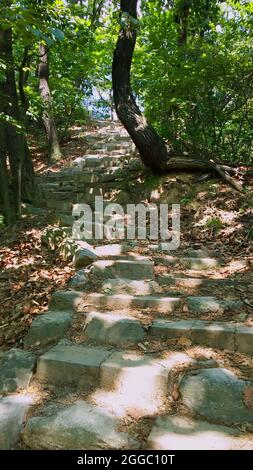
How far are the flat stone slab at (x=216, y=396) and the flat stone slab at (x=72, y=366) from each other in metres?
0.54

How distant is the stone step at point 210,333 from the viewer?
7.85 ft

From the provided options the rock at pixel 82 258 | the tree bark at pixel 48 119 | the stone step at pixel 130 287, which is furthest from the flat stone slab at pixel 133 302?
the tree bark at pixel 48 119

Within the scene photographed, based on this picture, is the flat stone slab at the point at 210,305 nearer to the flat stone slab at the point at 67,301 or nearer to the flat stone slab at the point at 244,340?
the flat stone slab at the point at 244,340

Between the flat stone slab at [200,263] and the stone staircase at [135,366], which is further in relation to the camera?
the flat stone slab at [200,263]

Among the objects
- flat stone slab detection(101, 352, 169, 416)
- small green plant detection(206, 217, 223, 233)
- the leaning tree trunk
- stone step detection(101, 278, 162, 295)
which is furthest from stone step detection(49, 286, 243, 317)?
the leaning tree trunk

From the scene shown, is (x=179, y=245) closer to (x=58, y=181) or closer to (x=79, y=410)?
(x=79, y=410)

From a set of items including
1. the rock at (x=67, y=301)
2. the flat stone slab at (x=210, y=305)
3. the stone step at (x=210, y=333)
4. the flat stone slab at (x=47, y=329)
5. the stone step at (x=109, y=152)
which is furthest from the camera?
the stone step at (x=109, y=152)

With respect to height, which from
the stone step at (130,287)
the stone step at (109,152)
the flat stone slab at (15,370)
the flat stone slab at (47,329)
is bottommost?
the flat stone slab at (15,370)

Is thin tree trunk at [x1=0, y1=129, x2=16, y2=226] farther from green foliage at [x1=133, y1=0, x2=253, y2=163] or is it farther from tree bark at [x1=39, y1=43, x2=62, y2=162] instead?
tree bark at [x1=39, y1=43, x2=62, y2=162]

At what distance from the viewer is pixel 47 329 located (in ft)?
9.09

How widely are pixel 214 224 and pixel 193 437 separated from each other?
3070 millimetres

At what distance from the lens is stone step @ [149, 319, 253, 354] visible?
2393 millimetres

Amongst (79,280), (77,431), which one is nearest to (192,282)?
(79,280)

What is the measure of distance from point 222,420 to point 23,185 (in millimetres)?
4460
